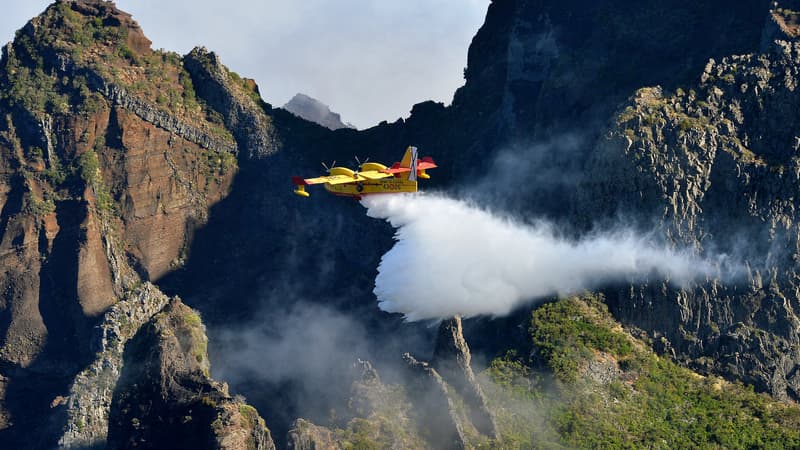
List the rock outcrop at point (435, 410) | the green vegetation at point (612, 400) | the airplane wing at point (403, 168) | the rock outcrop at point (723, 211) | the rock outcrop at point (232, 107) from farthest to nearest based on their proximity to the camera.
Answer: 1. the rock outcrop at point (232, 107)
2. the airplane wing at point (403, 168)
3. the rock outcrop at point (723, 211)
4. the green vegetation at point (612, 400)
5. the rock outcrop at point (435, 410)

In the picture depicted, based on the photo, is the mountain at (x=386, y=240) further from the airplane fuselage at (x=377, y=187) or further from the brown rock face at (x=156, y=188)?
the airplane fuselage at (x=377, y=187)

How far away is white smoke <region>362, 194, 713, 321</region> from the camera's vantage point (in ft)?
416

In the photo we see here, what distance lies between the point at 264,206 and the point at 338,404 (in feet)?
158

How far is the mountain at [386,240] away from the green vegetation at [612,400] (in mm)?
234

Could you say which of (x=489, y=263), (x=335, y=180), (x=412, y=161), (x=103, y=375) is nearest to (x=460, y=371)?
(x=489, y=263)

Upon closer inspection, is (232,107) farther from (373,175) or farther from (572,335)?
(572,335)

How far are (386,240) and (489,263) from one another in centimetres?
2635

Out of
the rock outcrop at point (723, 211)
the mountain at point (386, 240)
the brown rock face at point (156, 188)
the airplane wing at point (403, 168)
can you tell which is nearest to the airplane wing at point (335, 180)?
the airplane wing at point (403, 168)

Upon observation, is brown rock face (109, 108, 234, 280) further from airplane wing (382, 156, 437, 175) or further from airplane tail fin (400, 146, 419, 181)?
airplane tail fin (400, 146, 419, 181)

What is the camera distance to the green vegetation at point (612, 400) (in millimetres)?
113875

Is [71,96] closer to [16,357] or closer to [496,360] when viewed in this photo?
[16,357]

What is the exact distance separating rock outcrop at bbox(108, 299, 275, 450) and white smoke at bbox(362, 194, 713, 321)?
16.8 m

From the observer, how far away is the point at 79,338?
493 ft

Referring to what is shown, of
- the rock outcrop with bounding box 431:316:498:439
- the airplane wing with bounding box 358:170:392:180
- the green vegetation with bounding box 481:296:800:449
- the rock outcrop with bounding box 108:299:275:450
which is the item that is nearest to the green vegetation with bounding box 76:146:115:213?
the rock outcrop with bounding box 108:299:275:450
